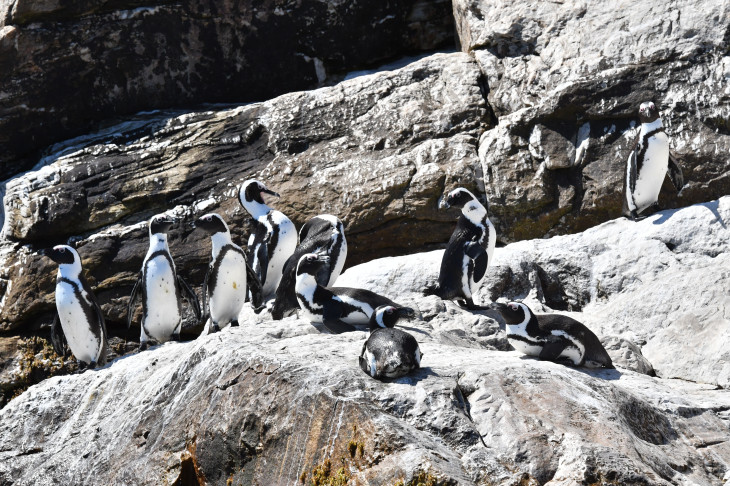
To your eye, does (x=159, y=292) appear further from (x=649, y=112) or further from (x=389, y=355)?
(x=649, y=112)

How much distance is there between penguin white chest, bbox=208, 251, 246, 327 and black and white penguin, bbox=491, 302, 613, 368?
285 centimetres

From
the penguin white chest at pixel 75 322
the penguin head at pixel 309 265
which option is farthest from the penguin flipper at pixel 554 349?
the penguin white chest at pixel 75 322

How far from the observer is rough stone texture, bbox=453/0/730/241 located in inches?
356

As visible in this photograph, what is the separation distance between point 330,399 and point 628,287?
3677 millimetres

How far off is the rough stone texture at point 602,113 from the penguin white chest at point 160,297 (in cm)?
347

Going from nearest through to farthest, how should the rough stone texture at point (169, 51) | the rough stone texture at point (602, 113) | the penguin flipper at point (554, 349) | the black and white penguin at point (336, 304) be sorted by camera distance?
1. the penguin flipper at point (554, 349)
2. the black and white penguin at point (336, 304)
3. the rough stone texture at point (602, 113)
4. the rough stone texture at point (169, 51)

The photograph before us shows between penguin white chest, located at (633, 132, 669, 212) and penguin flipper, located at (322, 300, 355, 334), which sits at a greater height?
penguin white chest, located at (633, 132, 669, 212)

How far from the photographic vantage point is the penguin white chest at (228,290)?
25.7ft

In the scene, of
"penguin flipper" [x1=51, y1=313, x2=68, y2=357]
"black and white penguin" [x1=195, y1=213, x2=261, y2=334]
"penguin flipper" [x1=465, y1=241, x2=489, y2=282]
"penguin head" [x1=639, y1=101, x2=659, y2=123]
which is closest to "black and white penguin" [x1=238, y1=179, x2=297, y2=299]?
"black and white penguin" [x1=195, y1=213, x2=261, y2=334]

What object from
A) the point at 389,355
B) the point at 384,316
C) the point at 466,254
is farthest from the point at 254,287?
the point at 389,355

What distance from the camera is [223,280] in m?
7.83

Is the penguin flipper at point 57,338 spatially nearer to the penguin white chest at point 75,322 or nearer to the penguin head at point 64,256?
the penguin white chest at point 75,322

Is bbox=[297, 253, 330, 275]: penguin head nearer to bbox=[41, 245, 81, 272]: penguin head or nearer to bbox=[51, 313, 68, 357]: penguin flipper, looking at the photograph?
bbox=[41, 245, 81, 272]: penguin head

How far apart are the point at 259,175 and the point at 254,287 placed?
236cm
